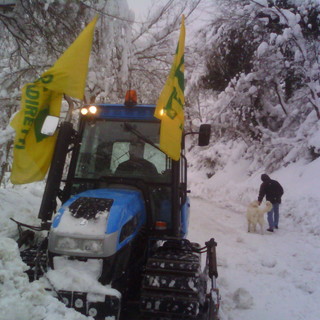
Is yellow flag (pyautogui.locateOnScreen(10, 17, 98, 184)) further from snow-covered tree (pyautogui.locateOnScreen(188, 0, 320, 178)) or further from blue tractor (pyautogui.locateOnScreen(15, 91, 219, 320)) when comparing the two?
snow-covered tree (pyautogui.locateOnScreen(188, 0, 320, 178))

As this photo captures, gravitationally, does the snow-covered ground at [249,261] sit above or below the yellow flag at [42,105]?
below

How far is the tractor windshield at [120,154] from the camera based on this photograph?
4055mm

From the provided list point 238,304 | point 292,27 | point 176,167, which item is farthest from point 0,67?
point 292,27

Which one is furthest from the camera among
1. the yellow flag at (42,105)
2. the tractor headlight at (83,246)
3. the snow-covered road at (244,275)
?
the yellow flag at (42,105)

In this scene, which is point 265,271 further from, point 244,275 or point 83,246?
point 83,246

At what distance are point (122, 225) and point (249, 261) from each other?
150 inches

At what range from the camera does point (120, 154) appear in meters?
4.10

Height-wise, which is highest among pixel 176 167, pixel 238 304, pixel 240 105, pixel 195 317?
pixel 240 105

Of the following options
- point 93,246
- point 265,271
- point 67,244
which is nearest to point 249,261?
point 265,271

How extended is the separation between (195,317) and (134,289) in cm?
97

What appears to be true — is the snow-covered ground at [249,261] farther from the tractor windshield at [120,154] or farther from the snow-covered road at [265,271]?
the tractor windshield at [120,154]

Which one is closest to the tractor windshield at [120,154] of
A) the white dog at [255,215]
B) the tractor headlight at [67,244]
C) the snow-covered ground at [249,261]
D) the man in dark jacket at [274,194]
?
the tractor headlight at [67,244]

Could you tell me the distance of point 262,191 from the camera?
31.1 ft

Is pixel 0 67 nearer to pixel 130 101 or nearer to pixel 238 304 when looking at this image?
pixel 130 101
